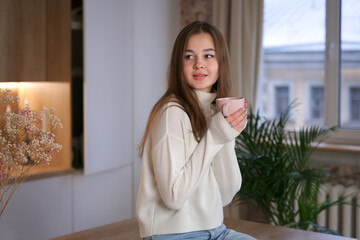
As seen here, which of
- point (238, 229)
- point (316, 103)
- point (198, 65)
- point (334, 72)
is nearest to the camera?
point (198, 65)

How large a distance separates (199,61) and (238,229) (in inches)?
41.2

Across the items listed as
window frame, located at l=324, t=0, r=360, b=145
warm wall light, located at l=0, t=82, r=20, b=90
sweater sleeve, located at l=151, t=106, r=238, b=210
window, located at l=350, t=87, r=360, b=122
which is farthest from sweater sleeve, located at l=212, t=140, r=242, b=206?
window, located at l=350, t=87, r=360, b=122

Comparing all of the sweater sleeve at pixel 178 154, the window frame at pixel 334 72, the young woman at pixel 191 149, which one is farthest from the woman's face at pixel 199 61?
the window frame at pixel 334 72

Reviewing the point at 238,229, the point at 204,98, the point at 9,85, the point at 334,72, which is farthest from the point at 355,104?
the point at 204,98

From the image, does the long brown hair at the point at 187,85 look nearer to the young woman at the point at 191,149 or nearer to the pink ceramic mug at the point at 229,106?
the young woman at the point at 191,149

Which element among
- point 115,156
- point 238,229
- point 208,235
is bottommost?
point 238,229

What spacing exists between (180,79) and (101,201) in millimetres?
1581

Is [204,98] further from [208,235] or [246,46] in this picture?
[246,46]

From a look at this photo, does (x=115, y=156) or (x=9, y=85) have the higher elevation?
(x=9, y=85)

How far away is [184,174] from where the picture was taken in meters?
1.45

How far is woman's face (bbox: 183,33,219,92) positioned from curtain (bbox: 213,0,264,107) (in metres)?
1.63

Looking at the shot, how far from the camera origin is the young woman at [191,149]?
1458mm

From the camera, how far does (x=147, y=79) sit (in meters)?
3.29

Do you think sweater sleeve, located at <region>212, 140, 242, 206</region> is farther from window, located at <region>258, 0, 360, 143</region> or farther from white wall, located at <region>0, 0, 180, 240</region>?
window, located at <region>258, 0, 360, 143</region>
